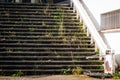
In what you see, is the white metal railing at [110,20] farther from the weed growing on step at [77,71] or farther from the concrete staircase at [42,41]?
the weed growing on step at [77,71]

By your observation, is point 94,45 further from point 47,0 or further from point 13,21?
point 47,0

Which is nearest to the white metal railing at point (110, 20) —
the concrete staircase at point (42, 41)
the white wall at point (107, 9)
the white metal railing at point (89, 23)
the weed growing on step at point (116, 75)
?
the white wall at point (107, 9)

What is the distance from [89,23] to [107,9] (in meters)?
1.09

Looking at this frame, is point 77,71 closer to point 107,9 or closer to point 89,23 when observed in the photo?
point 89,23

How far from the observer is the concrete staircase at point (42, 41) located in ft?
45.2

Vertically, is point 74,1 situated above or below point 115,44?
above

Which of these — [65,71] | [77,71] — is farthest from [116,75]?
[65,71]

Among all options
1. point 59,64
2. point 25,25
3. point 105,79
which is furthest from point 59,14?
point 105,79

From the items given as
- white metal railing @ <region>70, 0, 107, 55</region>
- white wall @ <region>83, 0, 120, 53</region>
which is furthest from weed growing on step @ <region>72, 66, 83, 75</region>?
white wall @ <region>83, 0, 120, 53</region>

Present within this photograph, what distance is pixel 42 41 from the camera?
1530 centimetres

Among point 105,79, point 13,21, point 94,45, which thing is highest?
point 13,21

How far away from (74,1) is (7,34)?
4.44m

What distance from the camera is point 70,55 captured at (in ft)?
47.9

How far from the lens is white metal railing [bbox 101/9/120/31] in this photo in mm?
14684
